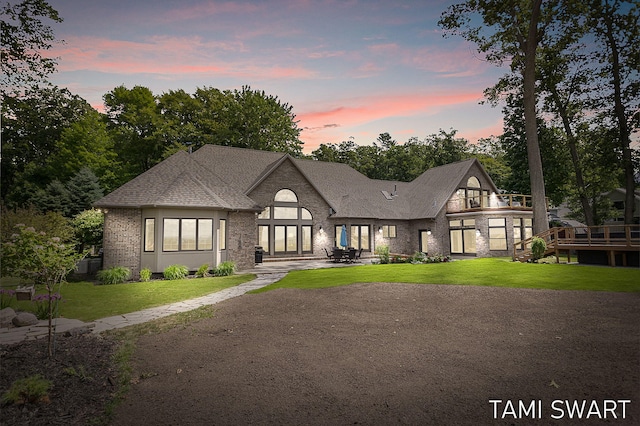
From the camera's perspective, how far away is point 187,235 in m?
16.6

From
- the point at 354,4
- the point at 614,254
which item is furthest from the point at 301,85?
the point at 614,254

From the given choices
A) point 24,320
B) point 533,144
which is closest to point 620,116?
point 533,144

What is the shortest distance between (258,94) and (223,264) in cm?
2854

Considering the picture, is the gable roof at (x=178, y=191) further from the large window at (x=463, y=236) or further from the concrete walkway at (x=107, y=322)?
the large window at (x=463, y=236)

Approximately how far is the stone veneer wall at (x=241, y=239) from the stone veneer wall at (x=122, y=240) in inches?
172

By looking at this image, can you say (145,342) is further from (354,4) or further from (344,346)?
(354,4)

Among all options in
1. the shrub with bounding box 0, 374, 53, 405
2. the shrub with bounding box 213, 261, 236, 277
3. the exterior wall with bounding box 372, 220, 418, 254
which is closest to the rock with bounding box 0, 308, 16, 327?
the shrub with bounding box 0, 374, 53, 405

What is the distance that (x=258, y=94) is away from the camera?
131 feet

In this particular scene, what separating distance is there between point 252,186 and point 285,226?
3.69m

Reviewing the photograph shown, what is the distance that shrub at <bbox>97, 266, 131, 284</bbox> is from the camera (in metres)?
14.0

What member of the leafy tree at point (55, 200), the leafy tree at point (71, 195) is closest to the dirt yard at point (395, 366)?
the leafy tree at point (55, 200)

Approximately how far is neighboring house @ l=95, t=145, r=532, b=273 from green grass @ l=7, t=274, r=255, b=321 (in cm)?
269

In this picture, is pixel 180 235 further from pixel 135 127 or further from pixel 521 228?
pixel 135 127

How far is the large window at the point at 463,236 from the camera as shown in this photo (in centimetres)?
2600
